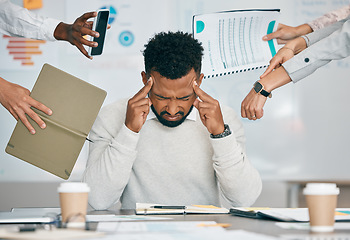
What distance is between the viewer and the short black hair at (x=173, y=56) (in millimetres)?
1785

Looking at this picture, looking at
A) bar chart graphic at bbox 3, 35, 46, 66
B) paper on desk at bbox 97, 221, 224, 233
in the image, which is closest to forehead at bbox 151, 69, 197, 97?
paper on desk at bbox 97, 221, 224, 233

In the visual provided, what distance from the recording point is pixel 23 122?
6.04ft

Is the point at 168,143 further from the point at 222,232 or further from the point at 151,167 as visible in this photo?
the point at 222,232

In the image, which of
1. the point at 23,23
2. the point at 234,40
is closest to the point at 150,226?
the point at 234,40

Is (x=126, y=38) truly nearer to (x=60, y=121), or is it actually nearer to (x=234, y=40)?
(x=234, y=40)

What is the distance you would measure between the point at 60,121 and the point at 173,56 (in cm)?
46

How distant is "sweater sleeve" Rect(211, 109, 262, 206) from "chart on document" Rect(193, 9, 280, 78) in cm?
63

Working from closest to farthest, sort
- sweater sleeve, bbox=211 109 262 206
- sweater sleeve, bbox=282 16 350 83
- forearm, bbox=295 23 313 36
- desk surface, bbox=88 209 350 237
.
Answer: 1. desk surface, bbox=88 209 350 237
2. sweater sleeve, bbox=211 109 262 206
3. sweater sleeve, bbox=282 16 350 83
4. forearm, bbox=295 23 313 36

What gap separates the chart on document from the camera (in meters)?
2.28

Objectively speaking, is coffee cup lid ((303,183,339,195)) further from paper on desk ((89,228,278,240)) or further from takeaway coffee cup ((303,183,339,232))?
paper on desk ((89,228,278,240))

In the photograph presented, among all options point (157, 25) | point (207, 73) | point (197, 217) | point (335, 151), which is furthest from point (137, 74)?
point (197, 217)

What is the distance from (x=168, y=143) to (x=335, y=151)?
1252 millimetres

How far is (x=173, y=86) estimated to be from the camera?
5.81 ft

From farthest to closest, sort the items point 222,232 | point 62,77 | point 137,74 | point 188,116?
1. point 137,74
2. point 188,116
3. point 62,77
4. point 222,232
